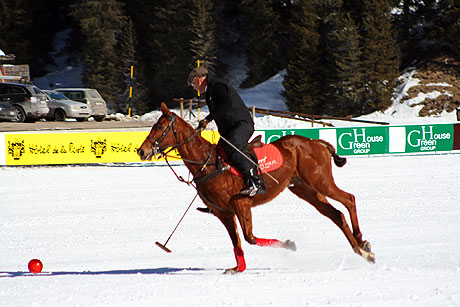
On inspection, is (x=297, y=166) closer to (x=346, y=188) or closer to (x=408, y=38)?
(x=346, y=188)

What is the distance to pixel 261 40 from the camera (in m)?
46.0

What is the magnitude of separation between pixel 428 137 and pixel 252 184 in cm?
1471

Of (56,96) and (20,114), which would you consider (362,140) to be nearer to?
(20,114)

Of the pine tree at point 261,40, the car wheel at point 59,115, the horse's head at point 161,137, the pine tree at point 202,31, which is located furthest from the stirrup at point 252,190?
the pine tree at point 261,40

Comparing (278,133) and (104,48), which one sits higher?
(278,133)

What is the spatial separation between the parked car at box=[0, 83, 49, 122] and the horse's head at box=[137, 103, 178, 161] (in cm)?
1979

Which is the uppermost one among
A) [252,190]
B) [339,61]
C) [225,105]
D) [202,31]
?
[225,105]

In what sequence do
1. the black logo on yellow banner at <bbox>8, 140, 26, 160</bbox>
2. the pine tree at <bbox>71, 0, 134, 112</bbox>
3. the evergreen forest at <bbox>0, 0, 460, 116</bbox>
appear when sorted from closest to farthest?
the black logo on yellow banner at <bbox>8, 140, 26, 160</bbox>, the evergreen forest at <bbox>0, 0, 460, 116</bbox>, the pine tree at <bbox>71, 0, 134, 112</bbox>

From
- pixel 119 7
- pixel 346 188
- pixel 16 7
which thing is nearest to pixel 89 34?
pixel 119 7

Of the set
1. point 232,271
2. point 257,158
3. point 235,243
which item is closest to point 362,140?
point 257,158

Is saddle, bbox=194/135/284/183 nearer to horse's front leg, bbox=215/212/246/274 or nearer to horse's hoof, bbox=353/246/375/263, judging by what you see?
horse's front leg, bbox=215/212/246/274

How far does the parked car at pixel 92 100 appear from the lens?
97.7 feet

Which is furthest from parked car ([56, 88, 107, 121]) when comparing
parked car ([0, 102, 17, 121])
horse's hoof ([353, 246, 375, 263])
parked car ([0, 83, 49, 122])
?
horse's hoof ([353, 246, 375, 263])

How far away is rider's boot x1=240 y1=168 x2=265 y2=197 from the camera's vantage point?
711 centimetres
